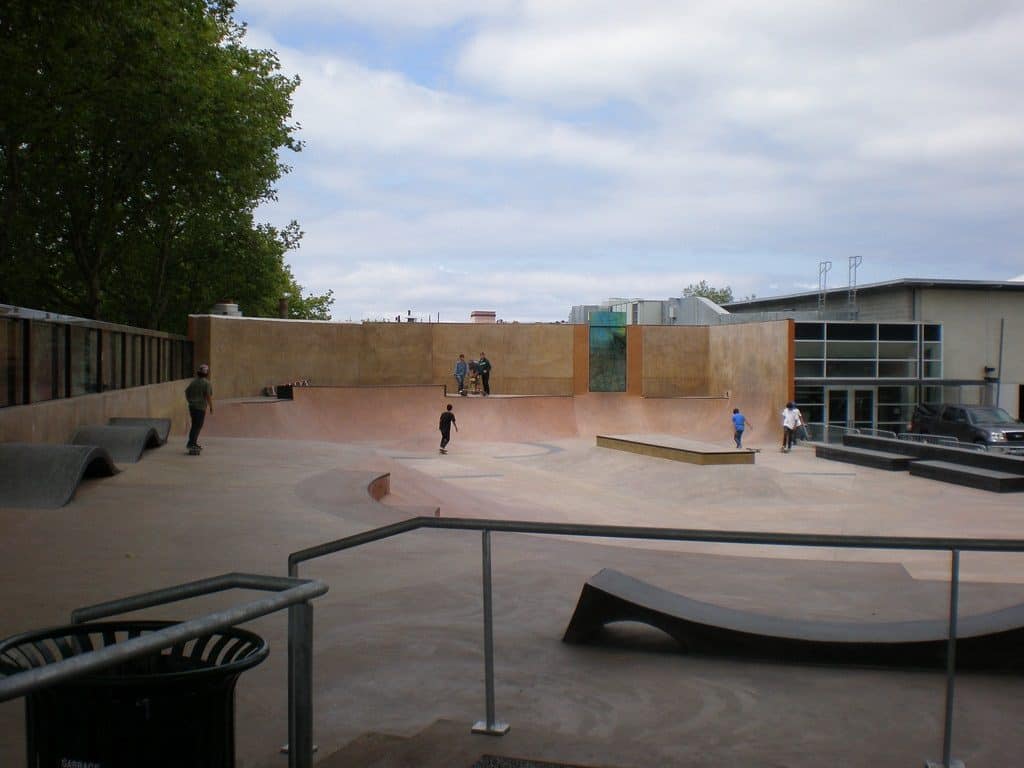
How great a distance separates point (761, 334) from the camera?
33.8 metres

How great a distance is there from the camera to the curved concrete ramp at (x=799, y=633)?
4262 millimetres

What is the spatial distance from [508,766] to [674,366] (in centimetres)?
3427

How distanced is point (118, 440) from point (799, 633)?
42.4ft

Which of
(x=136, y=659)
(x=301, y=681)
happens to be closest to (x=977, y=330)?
(x=301, y=681)

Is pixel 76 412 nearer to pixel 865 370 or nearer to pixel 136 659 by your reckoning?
pixel 136 659

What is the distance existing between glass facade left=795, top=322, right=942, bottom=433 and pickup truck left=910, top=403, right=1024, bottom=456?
576cm

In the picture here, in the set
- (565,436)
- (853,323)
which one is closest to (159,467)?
(565,436)

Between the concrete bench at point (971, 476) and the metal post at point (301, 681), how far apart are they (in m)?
18.7

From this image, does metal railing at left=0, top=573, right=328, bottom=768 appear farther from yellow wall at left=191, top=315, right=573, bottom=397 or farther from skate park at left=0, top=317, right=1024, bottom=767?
yellow wall at left=191, top=315, right=573, bottom=397

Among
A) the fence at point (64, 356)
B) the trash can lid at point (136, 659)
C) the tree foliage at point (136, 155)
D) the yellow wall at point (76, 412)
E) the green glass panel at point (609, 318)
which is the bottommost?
the yellow wall at point (76, 412)

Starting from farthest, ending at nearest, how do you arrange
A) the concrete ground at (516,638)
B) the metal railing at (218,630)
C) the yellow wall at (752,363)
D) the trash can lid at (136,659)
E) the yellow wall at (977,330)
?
the yellow wall at (977,330), the yellow wall at (752,363), the concrete ground at (516,638), the trash can lid at (136,659), the metal railing at (218,630)

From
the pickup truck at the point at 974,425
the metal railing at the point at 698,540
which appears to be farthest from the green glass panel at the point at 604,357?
the metal railing at the point at 698,540

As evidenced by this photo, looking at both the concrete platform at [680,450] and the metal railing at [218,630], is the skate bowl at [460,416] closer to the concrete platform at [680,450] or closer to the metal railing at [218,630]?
the concrete platform at [680,450]

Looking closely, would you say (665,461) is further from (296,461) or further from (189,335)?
(189,335)
